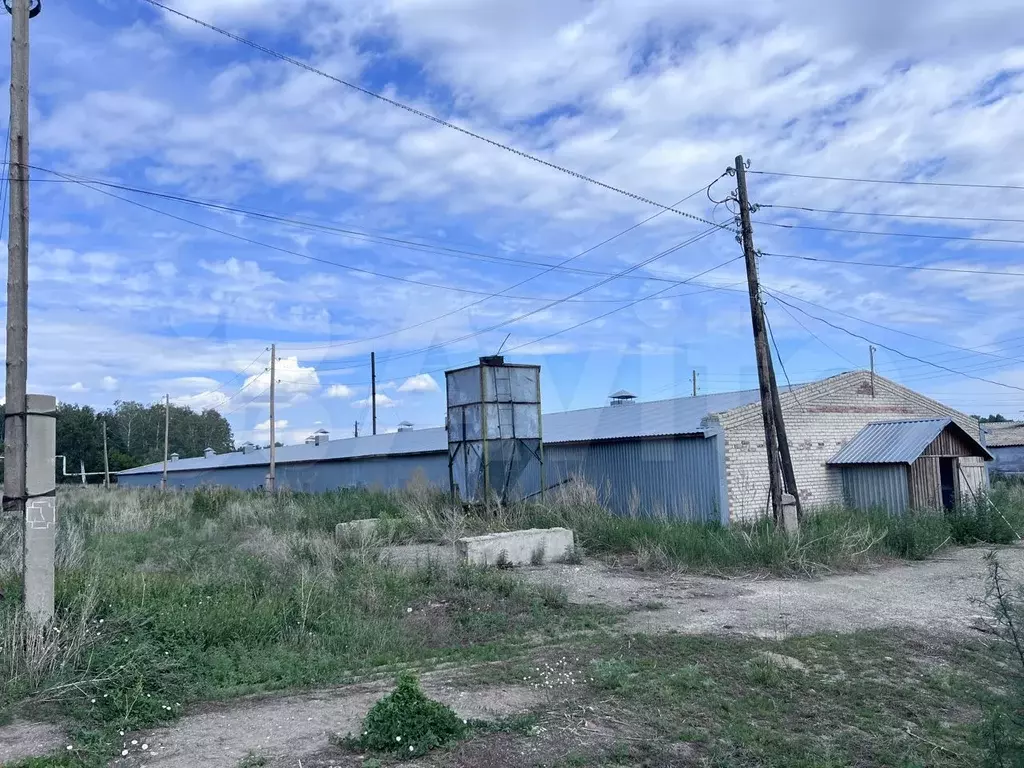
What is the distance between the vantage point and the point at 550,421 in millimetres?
27328

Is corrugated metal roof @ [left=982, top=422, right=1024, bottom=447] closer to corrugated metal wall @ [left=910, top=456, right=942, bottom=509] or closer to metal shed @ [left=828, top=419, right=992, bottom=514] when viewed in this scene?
metal shed @ [left=828, top=419, right=992, bottom=514]

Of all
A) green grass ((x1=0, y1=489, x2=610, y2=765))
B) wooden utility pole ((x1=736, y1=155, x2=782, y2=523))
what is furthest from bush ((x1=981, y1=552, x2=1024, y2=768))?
wooden utility pole ((x1=736, y1=155, x2=782, y2=523))

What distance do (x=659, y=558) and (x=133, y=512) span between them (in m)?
14.5

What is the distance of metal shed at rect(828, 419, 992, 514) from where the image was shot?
19344mm

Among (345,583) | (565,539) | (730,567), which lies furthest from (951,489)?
(345,583)

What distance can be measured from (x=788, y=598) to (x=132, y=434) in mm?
77843

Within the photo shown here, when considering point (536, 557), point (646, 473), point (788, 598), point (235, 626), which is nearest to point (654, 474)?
point (646, 473)

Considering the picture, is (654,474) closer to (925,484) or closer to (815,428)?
(815,428)

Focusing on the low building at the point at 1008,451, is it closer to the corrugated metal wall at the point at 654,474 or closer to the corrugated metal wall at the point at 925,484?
the corrugated metal wall at the point at 925,484

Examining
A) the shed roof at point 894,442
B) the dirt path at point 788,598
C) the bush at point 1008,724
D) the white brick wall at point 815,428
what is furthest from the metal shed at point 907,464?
the bush at point 1008,724

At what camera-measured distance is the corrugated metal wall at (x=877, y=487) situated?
765 inches

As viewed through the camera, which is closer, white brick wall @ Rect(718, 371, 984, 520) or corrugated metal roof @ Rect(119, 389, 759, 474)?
white brick wall @ Rect(718, 371, 984, 520)

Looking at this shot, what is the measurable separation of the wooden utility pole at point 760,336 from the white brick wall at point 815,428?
9.88 feet

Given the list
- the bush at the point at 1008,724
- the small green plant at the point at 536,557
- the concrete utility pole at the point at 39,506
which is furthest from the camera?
the small green plant at the point at 536,557
